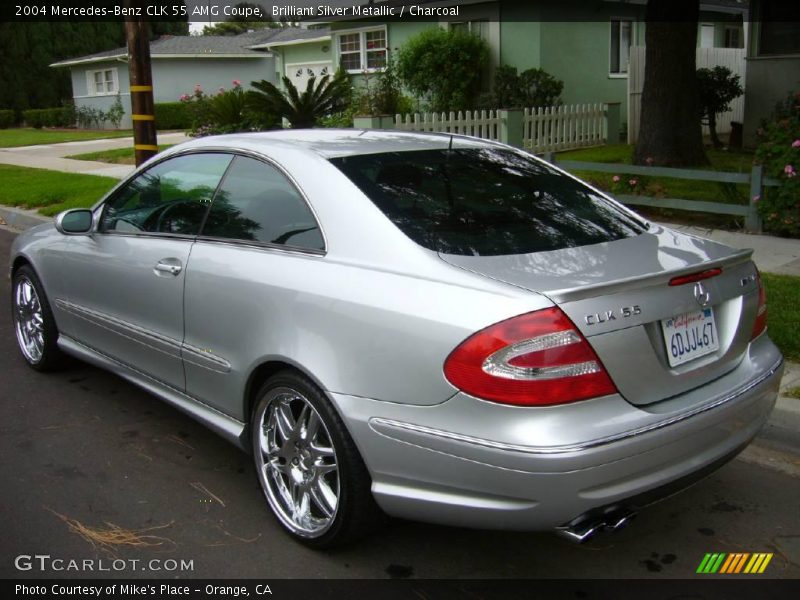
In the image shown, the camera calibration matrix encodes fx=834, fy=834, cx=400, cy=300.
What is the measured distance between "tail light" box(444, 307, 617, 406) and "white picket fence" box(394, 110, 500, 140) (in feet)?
32.7

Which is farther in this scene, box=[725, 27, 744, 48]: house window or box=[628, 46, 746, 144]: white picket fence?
box=[725, 27, 744, 48]: house window

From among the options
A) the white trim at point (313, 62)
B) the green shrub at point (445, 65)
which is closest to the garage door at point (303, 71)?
the white trim at point (313, 62)

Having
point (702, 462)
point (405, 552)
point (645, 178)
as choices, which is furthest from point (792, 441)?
point (645, 178)

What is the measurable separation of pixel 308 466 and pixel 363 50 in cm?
2106

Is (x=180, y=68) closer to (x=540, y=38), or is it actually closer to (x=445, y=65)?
(x=445, y=65)

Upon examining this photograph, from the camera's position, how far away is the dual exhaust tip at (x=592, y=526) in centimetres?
282

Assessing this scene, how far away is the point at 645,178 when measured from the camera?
393 inches

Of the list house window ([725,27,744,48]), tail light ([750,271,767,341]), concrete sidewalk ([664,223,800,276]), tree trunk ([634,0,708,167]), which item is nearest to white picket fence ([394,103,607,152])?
tree trunk ([634,0,708,167])

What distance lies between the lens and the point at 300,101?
1591cm

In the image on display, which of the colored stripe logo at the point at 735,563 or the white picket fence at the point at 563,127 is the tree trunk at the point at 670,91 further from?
the colored stripe logo at the point at 735,563

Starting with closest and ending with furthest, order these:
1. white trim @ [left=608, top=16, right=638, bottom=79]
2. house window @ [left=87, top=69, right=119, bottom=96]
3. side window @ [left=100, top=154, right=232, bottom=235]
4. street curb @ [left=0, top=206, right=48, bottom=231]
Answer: side window @ [left=100, top=154, right=232, bottom=235] < street curb @ [left=0, top=206, right=48, bottom=231] < white trim @ [left=608, top=16, right=638, bottom=79] < house window @ [left=87, top=69, right=119, bottom=96]

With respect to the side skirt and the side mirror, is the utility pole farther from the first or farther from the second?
the side skirt

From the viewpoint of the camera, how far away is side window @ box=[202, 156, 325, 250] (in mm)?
3557

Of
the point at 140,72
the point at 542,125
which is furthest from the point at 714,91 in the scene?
the point at 140,72
